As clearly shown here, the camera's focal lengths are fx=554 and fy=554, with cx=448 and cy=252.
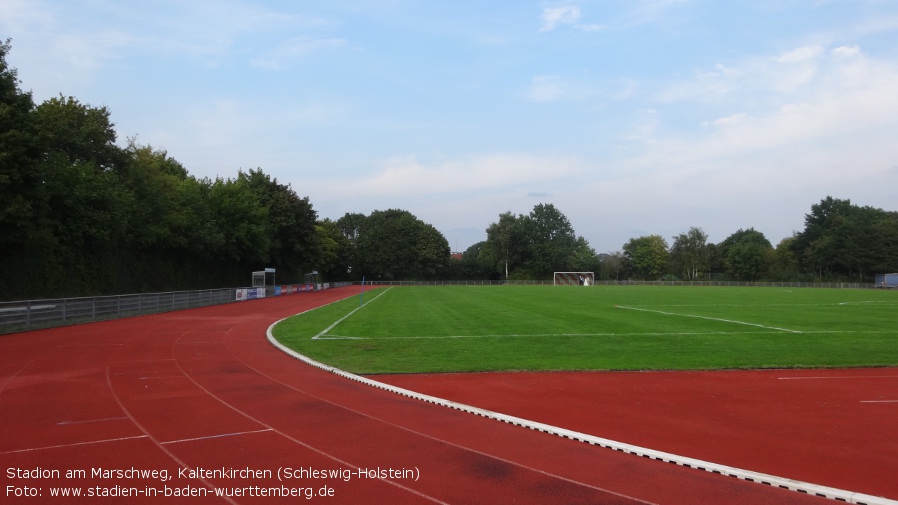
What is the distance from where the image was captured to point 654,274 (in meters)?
130

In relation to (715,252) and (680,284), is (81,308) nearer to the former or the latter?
(680,284)

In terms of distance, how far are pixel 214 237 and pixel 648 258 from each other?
106m

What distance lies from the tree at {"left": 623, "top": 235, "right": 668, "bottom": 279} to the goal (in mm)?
30377

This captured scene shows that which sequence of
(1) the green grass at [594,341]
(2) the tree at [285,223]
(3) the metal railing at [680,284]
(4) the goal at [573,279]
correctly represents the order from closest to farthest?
(1) the green grass at [594,341]
(2) the tree at [285,223]
(3) the metal railing at [680,284]
(4) the goal at [573,279]

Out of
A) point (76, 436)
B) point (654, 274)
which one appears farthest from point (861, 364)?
point (654, 274)

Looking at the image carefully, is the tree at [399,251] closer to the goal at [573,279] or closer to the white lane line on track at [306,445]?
the goal at [573,279]

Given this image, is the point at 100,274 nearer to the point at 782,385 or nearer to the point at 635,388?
the point at 635,388

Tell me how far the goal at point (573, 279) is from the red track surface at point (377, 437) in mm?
90201

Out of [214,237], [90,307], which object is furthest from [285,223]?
[90,307]

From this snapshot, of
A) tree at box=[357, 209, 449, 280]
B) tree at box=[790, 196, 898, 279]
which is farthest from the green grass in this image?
tree at box=[357, 209, 449, 280]

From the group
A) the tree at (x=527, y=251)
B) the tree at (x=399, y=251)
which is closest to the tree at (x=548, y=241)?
the tree at (x=527, y=251)

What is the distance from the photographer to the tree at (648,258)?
429 ft

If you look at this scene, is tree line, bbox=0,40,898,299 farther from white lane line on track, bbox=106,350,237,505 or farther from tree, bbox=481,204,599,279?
white lane line on track, bbox=106,350,237,505

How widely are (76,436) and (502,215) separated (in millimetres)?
115243
